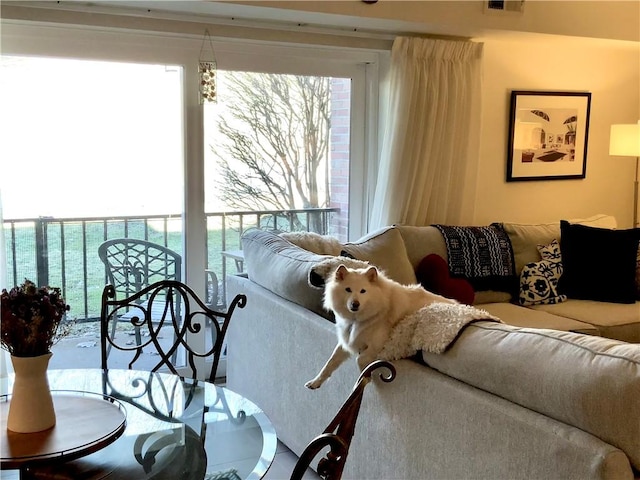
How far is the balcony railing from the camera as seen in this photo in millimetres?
3529

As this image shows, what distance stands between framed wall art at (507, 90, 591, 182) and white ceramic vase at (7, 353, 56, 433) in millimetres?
3743

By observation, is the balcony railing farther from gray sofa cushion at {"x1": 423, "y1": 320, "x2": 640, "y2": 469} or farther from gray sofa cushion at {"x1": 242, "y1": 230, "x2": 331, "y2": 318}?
gray sofa cushion at {"x1": 423, "y1": 320, "x2": 640, "y2": 469}

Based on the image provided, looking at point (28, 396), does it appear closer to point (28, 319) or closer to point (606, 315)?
point (28, 319)

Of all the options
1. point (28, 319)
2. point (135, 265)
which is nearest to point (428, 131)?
point (135, 265)

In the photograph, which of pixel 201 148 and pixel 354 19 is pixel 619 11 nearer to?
pixel 354 19

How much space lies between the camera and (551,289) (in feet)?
13.3

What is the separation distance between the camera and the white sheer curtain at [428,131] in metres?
4.12

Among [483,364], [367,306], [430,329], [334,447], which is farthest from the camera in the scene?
[367,306]

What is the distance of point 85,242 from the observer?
12.1ft

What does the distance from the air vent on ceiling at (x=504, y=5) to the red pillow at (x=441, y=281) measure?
1506 mm

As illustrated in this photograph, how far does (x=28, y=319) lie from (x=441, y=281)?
2.63 meters

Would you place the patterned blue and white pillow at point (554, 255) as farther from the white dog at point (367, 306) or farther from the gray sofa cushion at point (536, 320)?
the white dog at point (367, 306)

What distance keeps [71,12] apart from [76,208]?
1.00 metres

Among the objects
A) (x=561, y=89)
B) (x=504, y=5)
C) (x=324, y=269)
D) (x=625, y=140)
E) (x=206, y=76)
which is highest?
(x=504, y=5)
